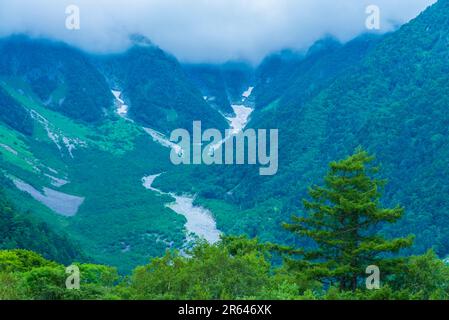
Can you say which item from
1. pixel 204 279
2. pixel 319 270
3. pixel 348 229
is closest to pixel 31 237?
pixel 204 279

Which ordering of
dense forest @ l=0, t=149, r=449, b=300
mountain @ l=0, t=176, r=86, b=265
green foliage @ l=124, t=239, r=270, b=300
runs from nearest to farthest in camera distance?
green foliage @ l=124, t=239, r=270, b=300 → dense forest @ l=0, t=149, r=449, b=300 → mountain @ l=0, t=176, r=86, b=265

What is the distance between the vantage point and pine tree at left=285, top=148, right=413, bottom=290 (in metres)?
42.2

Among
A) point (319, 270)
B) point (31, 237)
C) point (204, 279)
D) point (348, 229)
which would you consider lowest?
point (204, 279)

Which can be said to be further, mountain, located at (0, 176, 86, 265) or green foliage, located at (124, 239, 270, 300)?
mountain, located at (0, 176, 86, 265)

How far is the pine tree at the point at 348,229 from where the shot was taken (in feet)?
138

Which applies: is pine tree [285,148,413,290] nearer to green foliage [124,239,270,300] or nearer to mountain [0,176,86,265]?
green foliage [124,239,270,300]

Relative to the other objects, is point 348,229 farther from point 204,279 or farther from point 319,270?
point 204,279

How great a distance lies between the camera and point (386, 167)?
7239 inches

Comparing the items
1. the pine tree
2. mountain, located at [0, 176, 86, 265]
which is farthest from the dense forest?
mountain, located at [0, 176, 86, 265]

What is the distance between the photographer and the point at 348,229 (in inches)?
1706

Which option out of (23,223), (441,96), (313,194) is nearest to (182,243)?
(23,223)

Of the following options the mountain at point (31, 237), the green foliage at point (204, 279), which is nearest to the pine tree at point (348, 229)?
the green foliage at point (204, 279)
